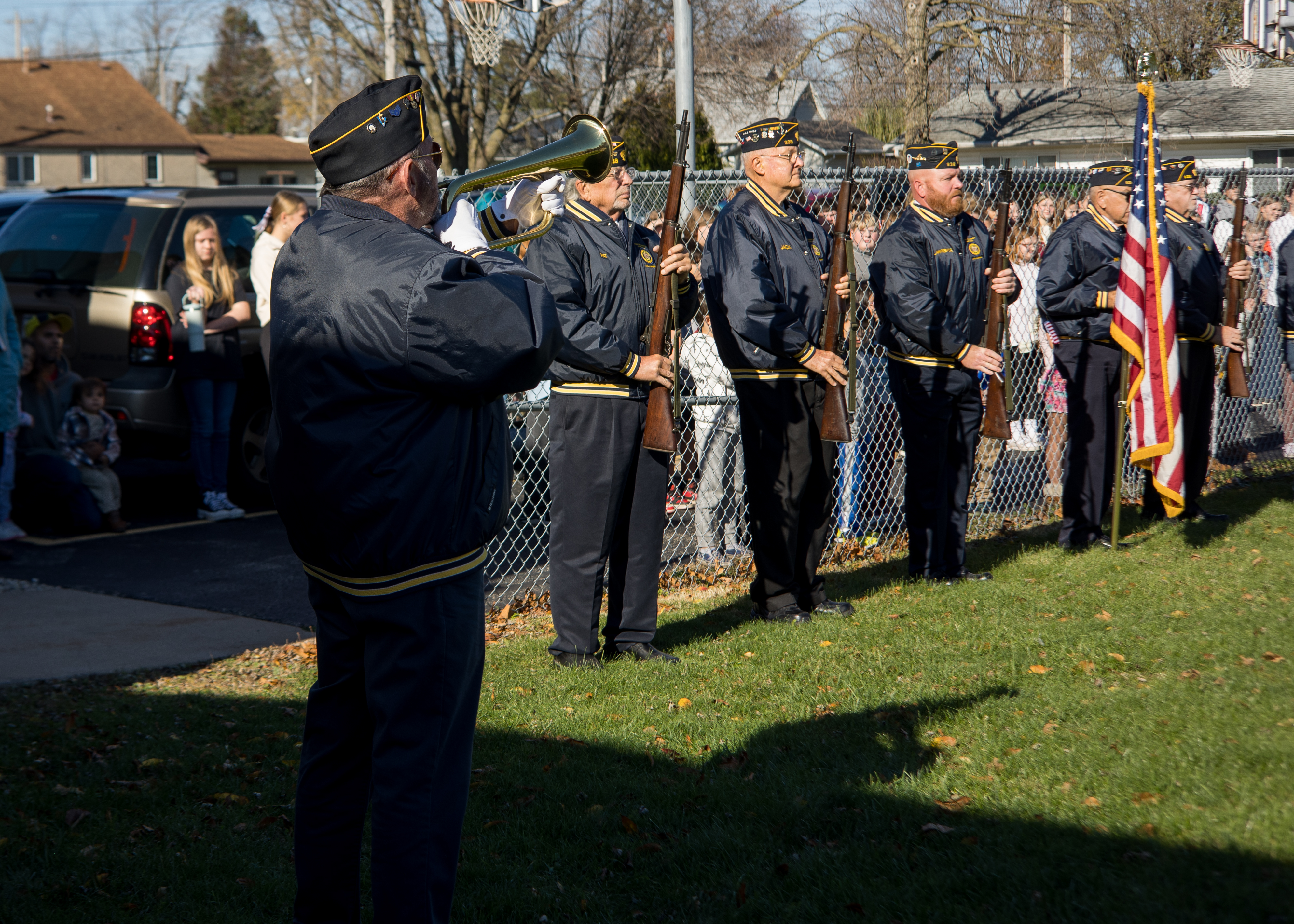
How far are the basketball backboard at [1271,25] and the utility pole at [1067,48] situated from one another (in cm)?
723

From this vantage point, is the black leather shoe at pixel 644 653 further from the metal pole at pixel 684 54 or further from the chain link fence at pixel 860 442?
the metal pole at pixel 684 54

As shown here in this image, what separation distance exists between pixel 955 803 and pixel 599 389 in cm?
241

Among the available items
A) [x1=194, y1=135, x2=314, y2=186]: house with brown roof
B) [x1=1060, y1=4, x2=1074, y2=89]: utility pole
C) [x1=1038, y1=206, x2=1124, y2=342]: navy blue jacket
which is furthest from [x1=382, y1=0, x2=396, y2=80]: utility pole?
[x1=194, y1=135, x2=314, y2=186]: house with brown roof

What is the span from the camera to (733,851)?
361 centimetres

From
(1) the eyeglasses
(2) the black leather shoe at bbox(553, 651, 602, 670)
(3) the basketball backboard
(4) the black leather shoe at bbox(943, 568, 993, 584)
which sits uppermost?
(3) the basketball backboard

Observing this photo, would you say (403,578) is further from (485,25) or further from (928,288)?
(485,25)

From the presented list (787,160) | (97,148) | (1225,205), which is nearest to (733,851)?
(787,160)

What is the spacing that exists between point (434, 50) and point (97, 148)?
30.8 meters

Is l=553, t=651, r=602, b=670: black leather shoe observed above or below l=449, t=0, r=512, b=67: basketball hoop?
below

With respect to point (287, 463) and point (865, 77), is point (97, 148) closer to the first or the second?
point (865, 77)

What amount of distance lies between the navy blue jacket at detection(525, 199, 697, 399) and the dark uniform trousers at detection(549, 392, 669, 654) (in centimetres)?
10

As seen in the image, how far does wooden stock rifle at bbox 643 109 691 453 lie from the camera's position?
5297 mm

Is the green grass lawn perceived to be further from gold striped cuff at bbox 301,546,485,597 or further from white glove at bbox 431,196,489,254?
white glove at bbox 431,196,489,254

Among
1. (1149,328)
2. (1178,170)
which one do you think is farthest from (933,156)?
(1178,170)
